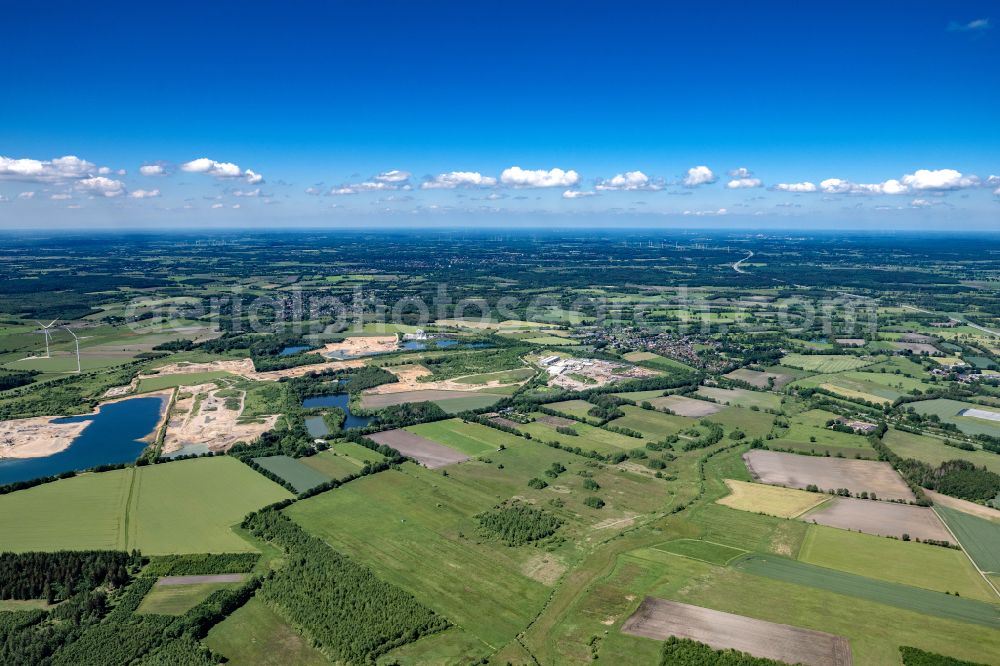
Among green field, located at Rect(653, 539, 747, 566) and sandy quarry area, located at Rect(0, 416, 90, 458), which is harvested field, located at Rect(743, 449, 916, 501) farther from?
sandy quarry area, located at Rect(0, 416, 90, 458)

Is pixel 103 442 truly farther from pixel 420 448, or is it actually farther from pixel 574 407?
pixel 574 407

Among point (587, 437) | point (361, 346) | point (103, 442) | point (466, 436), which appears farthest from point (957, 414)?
point (103, 442)

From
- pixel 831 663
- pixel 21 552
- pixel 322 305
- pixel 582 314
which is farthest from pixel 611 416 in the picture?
pixel 322 305

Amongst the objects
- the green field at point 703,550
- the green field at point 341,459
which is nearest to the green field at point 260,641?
the green field at point 341,459

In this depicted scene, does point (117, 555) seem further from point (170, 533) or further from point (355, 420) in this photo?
point (355, 420)

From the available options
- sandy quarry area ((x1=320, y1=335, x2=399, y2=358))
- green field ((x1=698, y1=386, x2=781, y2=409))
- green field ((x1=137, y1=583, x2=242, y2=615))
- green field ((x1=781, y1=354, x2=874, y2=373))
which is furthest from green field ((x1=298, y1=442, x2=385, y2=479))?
green field ((x1=781, y1=354, x2=874, y2=373))

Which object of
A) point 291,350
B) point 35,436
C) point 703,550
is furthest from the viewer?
point 291,350
